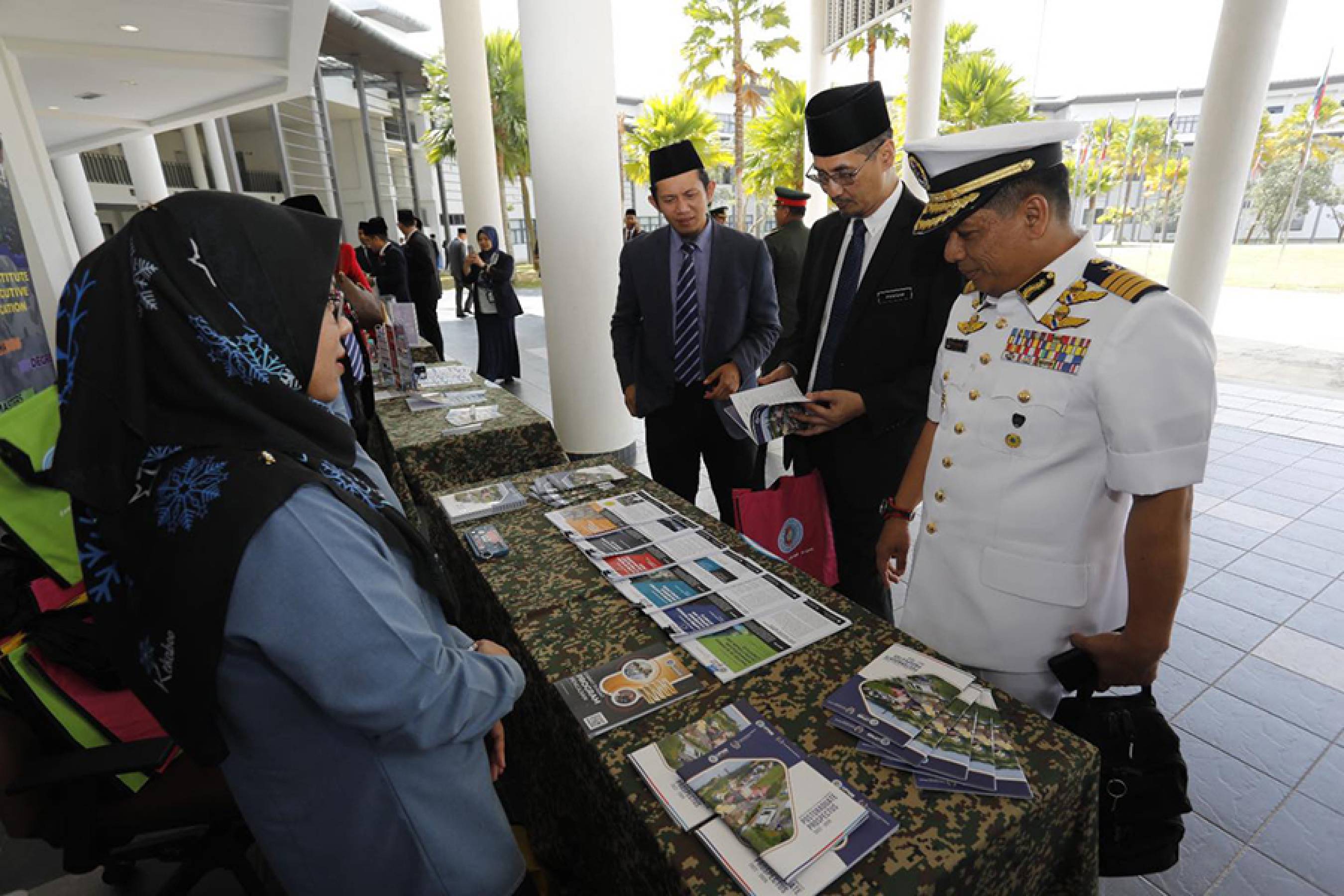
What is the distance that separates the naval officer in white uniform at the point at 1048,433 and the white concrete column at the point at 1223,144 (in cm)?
510

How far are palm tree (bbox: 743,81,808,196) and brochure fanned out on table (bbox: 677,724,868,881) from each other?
711 inches

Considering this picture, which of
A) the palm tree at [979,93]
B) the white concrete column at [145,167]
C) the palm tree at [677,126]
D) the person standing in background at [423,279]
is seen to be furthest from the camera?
the palm tree at [677,126]

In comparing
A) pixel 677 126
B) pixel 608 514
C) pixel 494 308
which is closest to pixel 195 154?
pixel 677 126

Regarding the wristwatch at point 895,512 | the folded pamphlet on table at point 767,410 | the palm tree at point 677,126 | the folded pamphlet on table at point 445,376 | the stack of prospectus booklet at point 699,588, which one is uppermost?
the palm tree at point 677,126

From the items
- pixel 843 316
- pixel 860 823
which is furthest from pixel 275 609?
pixel 843 316

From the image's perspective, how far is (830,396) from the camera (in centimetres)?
186

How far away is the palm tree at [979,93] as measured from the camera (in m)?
16.5

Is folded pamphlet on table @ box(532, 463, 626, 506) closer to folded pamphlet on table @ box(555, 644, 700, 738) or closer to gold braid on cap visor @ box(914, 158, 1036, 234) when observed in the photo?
folded pamphlet on table @ box(555, 644, 700, 738)

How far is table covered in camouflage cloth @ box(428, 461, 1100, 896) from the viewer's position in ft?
2.83

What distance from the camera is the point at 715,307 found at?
2.68 m

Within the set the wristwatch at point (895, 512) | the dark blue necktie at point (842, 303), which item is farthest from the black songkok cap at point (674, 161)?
the wristwatch at point (895, 512)

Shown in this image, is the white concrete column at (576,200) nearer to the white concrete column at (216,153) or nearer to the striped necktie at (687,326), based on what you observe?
the striped necktie at (687,326)

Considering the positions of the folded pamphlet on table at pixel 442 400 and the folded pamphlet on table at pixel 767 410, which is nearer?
the folded pamphlet on table at pixel 767 410

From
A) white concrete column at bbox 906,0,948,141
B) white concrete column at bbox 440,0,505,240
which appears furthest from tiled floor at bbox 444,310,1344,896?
white concrete column at bbox 440,0,505,240
